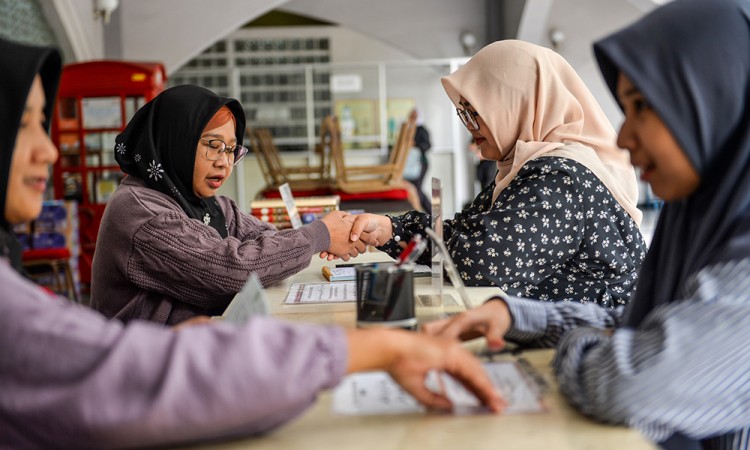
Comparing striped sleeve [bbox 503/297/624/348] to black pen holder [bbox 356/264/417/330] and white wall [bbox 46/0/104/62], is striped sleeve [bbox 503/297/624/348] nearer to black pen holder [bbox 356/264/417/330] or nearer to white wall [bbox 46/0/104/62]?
black pen holder [bbox 356/264/417/330]

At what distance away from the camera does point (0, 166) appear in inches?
43.9

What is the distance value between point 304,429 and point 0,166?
20.6 inches

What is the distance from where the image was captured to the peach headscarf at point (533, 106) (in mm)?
2525

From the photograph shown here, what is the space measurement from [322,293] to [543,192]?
2.04ft

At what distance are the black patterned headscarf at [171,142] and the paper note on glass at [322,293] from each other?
0.49m

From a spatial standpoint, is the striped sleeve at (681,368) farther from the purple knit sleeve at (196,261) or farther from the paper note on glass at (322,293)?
the purple knit sleeve at (196,261)

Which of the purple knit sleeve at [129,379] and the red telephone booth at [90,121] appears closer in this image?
the purple knit sleeve at [129,379]

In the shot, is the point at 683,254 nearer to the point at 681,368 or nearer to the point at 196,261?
the point at 681,368

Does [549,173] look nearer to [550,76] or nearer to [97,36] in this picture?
[550,76]

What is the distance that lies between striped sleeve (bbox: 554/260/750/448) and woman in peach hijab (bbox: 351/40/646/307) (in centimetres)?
104

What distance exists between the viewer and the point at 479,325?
1405mm

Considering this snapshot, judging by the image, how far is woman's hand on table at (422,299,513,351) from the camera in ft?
4.47

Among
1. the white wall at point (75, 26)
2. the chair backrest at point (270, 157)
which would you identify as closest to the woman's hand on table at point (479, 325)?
the chair backrest at point (270, 157)

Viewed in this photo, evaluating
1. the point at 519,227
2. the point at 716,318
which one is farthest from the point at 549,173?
the point at 716,318
